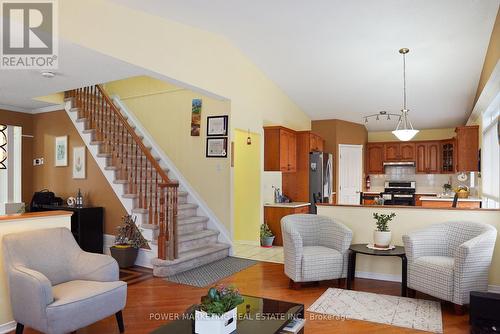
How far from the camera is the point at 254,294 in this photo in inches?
160

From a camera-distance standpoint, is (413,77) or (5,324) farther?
(413,77)

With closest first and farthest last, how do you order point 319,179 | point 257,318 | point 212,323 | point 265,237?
point 212,323, point 257,318, point 265,237, point 319,179

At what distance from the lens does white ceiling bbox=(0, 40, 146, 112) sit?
367 cm

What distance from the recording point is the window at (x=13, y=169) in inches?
254

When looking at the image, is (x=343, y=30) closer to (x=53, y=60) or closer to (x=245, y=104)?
(x=245, y=104)

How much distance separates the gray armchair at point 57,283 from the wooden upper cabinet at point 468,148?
672 centimetres

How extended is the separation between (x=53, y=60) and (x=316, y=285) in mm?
4018

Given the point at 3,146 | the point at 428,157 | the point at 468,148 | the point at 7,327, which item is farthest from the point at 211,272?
the point at 428,157

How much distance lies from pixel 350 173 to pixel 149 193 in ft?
17.7

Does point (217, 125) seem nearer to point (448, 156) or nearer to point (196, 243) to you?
point (196, 243)

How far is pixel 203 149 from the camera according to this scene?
245 inches

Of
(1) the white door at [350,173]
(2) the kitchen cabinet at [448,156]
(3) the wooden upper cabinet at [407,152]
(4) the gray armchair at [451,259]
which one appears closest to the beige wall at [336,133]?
(1) the white door at [350,173]

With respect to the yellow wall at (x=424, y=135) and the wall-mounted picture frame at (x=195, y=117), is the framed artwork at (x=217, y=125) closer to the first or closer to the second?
the wall-mounted picture frame at (x=195, y=117)

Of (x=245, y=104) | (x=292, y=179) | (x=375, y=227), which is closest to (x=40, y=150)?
(x=245, y=104)
